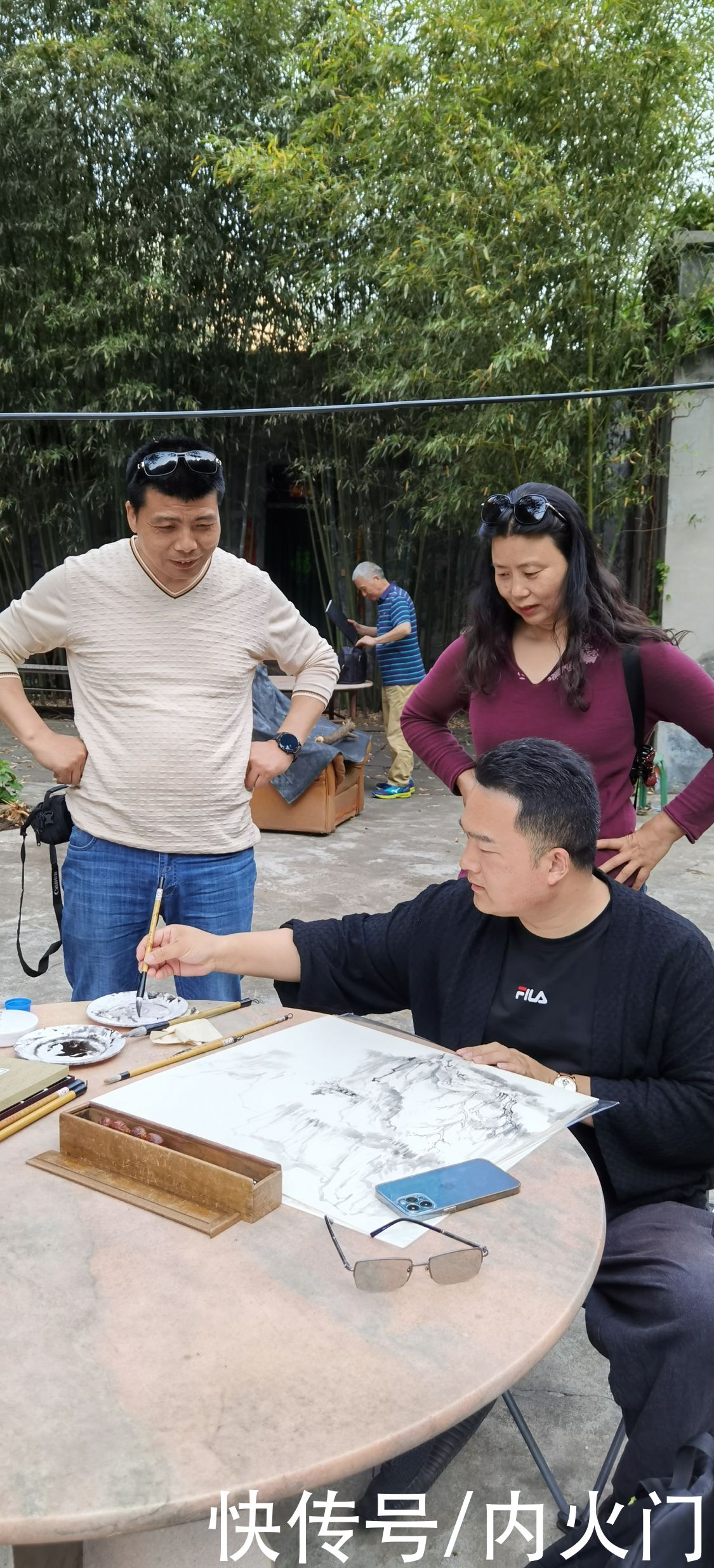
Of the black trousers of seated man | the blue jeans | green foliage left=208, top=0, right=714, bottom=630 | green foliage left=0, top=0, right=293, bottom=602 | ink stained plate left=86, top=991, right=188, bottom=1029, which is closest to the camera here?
the black trousers of seated man

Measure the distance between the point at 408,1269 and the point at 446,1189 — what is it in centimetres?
18

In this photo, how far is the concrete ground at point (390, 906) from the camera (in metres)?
1.53

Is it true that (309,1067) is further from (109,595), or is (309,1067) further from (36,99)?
(36,99)

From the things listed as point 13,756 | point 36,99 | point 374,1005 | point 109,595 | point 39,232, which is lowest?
point 13,756

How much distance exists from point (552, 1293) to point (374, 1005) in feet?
2.49

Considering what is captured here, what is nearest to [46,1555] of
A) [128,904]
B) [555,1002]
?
[555,1002]

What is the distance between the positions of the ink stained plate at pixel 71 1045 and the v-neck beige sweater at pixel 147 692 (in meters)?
0.50

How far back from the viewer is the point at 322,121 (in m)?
6.69

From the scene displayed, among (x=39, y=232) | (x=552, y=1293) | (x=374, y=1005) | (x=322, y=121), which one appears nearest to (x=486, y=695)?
(x=374, y=1005)

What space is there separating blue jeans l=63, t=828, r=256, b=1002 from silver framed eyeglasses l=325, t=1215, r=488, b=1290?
41.7 inches

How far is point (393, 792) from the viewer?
22.5ft

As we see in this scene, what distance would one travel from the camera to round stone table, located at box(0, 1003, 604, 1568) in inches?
32.1

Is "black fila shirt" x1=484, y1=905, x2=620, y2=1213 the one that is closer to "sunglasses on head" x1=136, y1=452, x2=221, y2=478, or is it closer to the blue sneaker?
"sunglasses on head" x1=136, y1=452, x2=221, y2=478

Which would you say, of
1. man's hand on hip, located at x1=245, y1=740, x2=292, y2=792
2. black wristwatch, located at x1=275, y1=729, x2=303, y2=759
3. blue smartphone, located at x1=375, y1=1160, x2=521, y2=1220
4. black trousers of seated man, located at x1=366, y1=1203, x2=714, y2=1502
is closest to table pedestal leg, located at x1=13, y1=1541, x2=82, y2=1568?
blue smartphone, located at x1=375, y1=1160, x2=521, y2=1220
